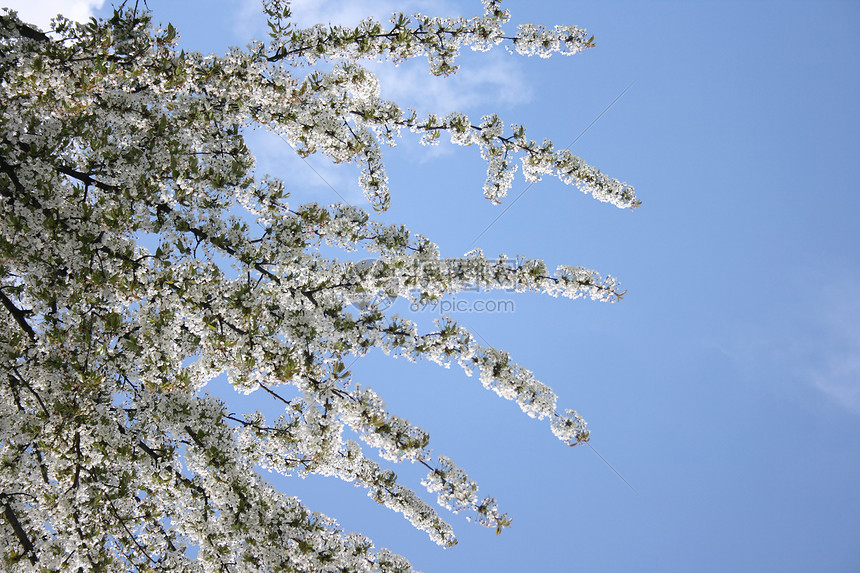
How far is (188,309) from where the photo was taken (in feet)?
13.9

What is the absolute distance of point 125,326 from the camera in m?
4.51

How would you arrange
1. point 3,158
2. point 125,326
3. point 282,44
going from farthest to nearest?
1. point 282,44
2. point 125,326
3. point 3,158

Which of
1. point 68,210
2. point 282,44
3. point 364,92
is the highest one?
point 364,92

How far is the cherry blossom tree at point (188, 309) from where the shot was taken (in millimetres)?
4207

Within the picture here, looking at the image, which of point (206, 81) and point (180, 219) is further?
point (206, 81)

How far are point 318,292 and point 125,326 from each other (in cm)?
180

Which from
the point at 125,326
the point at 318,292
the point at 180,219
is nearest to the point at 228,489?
the point at 125,326

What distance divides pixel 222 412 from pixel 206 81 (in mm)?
3474

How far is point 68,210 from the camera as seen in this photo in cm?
417

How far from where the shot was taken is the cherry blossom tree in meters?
4.21

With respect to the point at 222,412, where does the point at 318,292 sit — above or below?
above

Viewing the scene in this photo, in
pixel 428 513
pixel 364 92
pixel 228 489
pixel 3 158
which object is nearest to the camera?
pixel 3 158

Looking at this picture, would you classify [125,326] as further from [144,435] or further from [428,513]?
[428,513]

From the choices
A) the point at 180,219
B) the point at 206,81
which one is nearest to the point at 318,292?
the point at 180,219
